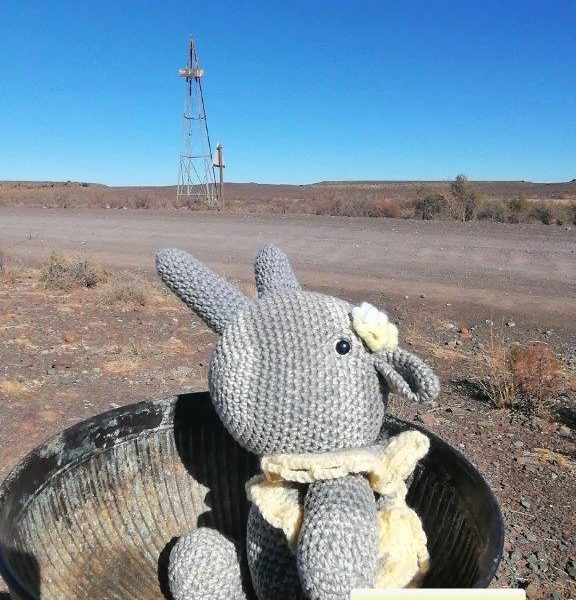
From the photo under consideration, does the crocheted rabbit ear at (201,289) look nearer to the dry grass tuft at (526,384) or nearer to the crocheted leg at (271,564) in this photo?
the crocheted leg at (271,564)

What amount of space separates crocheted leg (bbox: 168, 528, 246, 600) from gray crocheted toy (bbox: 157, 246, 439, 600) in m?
0.14

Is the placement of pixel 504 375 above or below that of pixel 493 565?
below

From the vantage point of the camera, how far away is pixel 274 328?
1.37 m

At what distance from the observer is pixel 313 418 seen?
1287mm

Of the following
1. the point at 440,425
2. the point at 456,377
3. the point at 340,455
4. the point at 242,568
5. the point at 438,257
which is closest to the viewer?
the point at 340,455

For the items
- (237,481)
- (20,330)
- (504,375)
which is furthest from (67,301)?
(237,481)

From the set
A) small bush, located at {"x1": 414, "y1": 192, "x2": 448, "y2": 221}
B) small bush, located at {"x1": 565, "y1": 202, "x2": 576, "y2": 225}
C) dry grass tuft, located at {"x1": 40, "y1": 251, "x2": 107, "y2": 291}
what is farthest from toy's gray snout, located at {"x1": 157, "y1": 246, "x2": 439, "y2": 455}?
small bush, located at {"x1": 565, "y1": 202, "x2": 576, "y2": 225}

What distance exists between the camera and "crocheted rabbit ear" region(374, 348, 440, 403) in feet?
4.03

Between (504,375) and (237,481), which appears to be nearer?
(237,481)

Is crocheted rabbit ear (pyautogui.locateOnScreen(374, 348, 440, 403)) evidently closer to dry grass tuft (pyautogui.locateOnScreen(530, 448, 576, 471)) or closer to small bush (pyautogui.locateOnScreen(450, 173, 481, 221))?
dry grass tuft (pyautogui.locateOnScreen(530, 448, 576, 471))

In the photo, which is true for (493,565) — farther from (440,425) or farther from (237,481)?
(440,425)

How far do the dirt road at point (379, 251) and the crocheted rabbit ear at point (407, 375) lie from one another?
439cm

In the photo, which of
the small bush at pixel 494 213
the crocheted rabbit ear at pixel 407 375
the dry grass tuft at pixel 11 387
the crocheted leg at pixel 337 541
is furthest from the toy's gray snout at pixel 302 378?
the small bush at pixel 494 213

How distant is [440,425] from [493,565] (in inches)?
93.5
